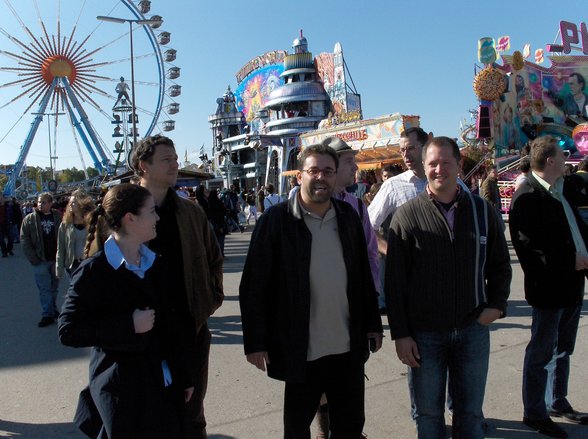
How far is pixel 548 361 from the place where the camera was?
132 inches

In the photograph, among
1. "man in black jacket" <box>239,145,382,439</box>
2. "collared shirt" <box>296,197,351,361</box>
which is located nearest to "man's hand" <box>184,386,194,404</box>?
"man in black jacket" <box>239,145,382,439</box>

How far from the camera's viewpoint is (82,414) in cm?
226

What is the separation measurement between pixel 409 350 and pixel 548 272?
1.27 meters

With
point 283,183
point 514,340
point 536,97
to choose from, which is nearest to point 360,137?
point 536,97

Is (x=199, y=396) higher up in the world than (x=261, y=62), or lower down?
lower down

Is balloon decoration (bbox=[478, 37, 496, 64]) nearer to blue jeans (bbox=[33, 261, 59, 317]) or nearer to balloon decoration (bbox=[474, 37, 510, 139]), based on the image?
balloon decoration (bbox=[474, 37, 510, 139])

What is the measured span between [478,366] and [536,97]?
27.6 m

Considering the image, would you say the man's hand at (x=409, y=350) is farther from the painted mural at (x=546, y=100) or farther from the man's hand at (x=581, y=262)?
the painted mural at (x=546, y=100)

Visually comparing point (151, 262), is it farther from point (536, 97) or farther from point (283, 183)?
point (283, 183)

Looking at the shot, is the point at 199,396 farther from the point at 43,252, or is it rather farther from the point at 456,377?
the point at 43,252

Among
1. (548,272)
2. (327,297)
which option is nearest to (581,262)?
(548,272)

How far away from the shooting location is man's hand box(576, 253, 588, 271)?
327 cm

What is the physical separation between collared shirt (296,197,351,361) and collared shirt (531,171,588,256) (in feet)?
5.30

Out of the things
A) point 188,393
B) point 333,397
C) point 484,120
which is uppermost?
point 484,120
